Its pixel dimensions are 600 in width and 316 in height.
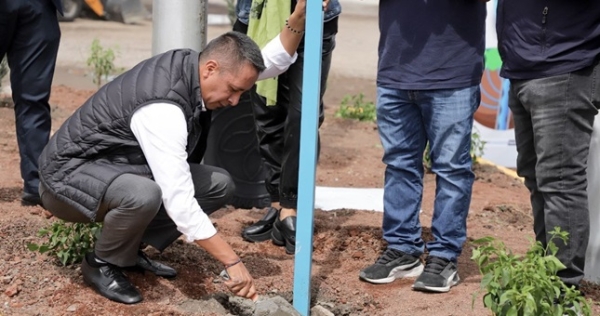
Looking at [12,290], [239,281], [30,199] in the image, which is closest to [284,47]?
[239,281]

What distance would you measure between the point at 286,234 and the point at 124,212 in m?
1.27

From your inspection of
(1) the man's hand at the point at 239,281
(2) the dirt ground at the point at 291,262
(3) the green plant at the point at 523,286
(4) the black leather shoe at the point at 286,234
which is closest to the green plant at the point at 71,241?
(2) the dirt ground at the point at 291,262

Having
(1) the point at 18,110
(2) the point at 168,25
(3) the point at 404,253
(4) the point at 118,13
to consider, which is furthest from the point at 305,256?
(4) the point at 118,13

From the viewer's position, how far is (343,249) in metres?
5.23

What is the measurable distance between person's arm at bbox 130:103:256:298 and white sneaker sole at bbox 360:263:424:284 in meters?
0.94

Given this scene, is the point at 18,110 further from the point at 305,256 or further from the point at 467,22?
the point at 467,22

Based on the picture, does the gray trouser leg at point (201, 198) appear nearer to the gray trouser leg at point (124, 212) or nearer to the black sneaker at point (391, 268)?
the gray trouser leg at point (124, 212)

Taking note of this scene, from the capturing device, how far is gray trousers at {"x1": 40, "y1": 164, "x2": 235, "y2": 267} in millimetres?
4086

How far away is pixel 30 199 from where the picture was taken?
573cm

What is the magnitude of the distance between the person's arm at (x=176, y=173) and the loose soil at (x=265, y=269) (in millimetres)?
387

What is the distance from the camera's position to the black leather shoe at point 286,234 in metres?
5.15

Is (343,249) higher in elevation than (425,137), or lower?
lower

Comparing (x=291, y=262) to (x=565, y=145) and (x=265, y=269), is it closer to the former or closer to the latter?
(x=265, y=269)

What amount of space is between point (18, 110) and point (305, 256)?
233cm
